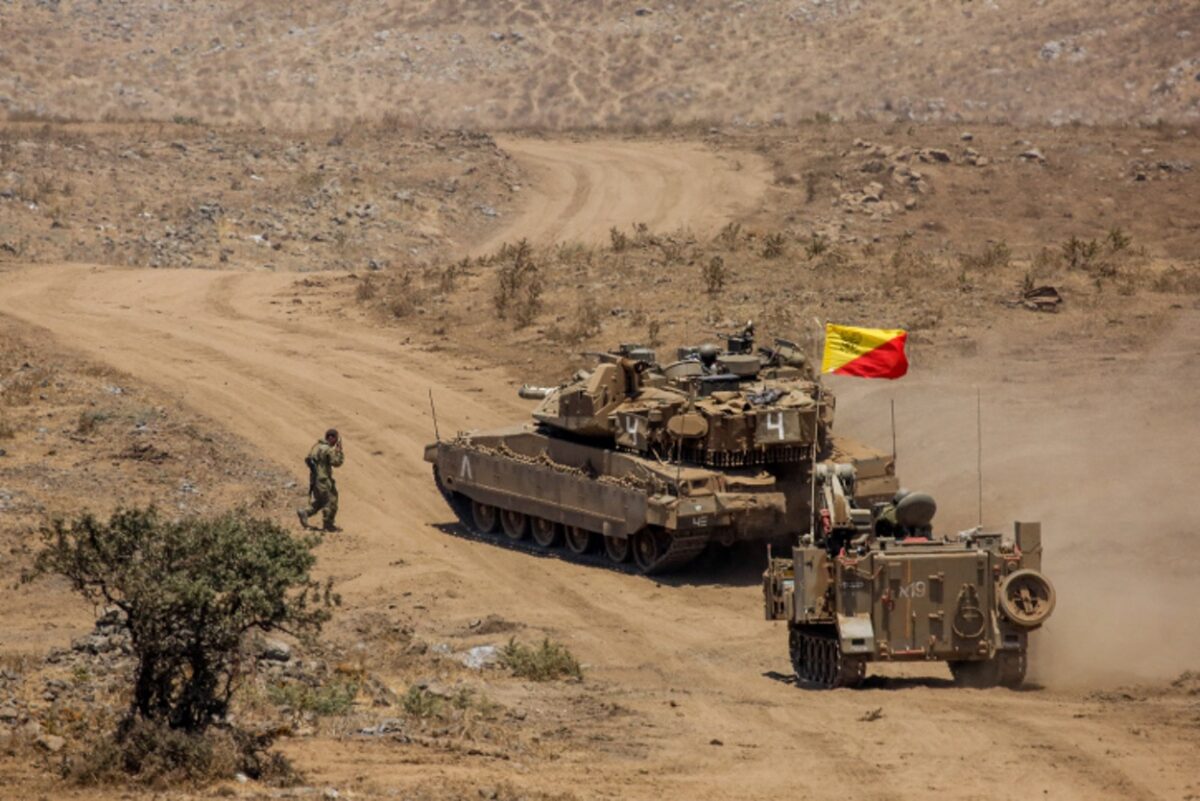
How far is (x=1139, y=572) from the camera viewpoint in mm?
21469

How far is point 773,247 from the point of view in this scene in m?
39.2

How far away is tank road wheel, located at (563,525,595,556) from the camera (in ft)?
80.4

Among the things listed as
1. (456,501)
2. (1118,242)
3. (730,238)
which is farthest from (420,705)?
(1118,242)

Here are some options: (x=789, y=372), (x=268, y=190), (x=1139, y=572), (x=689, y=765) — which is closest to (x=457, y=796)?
(x=689, y=765)

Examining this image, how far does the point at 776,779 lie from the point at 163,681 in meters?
4.31

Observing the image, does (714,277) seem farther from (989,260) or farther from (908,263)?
(989,260)

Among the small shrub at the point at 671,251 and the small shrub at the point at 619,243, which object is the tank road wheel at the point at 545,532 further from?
the small shrub at the point at 619,243

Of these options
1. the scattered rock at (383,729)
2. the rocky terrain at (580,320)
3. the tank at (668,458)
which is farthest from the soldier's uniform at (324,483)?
the scattered rock at (383,729)

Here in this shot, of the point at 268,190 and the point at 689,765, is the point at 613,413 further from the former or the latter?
the point at 268,190

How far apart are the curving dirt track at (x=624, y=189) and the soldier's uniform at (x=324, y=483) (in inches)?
851

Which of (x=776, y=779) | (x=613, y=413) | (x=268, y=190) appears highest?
(x=268, y=190)

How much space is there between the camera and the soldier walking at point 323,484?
81.8 feet

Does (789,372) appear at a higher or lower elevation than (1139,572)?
higher

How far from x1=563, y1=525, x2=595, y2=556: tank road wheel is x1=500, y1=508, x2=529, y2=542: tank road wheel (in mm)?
807
